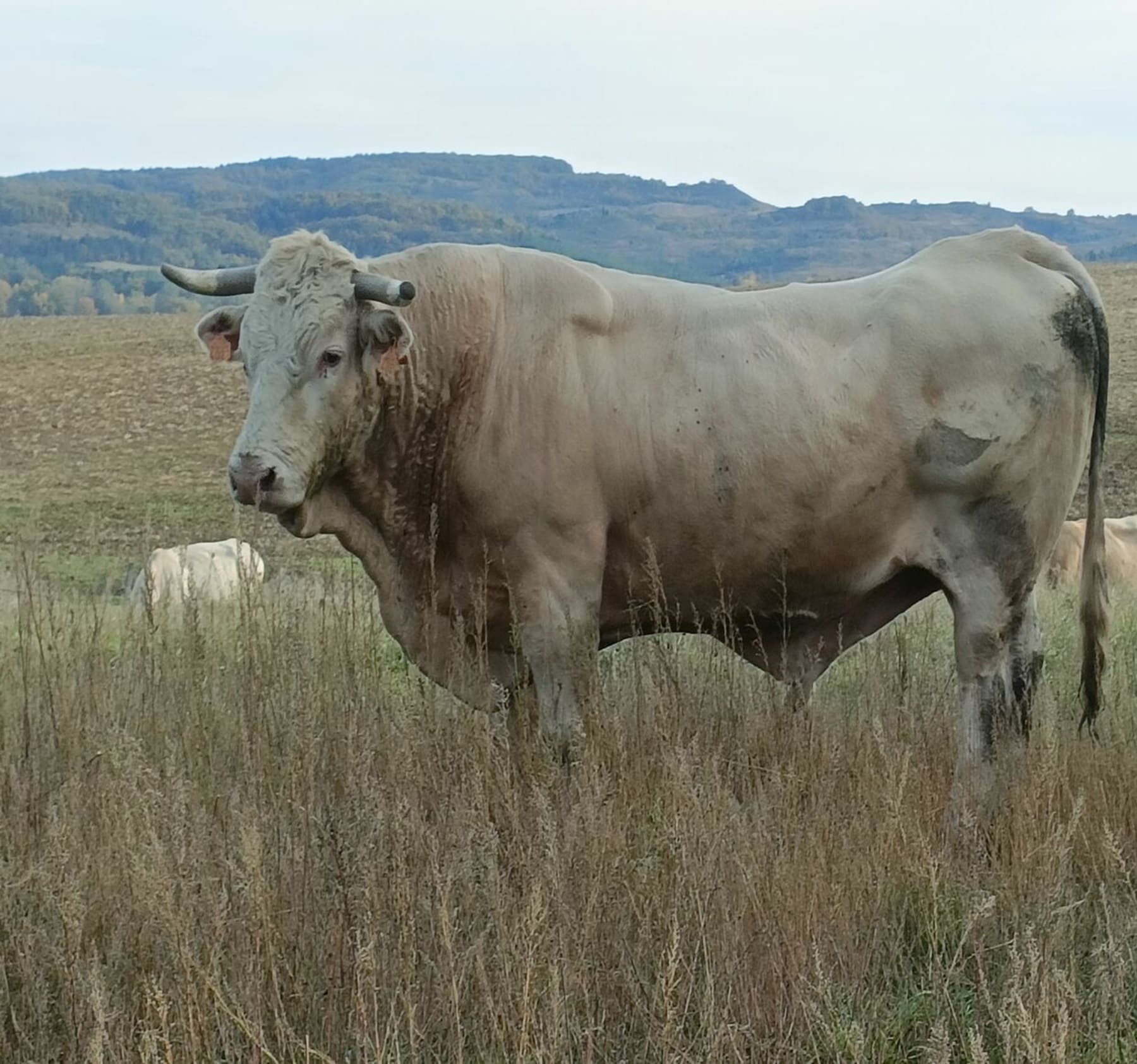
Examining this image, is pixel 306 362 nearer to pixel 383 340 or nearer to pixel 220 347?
pixel 383 340

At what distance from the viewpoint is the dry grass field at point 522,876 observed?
10.9 feet

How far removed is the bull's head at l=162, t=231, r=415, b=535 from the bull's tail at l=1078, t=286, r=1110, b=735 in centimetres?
277

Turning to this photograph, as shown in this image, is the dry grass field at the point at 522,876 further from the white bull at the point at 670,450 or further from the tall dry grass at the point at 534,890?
the white bull at the point at 670,450

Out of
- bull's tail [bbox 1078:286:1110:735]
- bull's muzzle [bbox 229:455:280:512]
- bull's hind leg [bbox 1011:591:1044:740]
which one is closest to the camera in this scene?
bull's muzzle [bbox 229:455:280:512]

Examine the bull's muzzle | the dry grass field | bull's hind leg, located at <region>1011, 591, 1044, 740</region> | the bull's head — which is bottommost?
the dry grass field

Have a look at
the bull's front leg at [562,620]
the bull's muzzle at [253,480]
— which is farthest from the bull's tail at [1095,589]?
the bull's muzzle at [253,480]

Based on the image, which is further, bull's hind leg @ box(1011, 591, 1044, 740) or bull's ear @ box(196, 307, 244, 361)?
bull's hind leg @ box(1011, 591, 1044, 740)

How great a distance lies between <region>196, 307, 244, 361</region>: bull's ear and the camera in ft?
17.0

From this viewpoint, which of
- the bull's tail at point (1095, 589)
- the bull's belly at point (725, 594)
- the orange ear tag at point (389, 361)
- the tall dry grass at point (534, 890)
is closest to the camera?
the tall dry grass at point (534, 890)

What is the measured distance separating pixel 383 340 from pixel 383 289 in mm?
173

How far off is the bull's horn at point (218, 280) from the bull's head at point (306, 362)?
5.0 inches

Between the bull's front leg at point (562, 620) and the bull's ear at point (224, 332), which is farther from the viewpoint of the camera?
the bull's ear at point (224, 332)

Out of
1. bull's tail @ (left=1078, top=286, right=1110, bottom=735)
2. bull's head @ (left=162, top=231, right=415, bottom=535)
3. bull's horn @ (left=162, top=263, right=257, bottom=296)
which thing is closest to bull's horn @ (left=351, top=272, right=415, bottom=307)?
bull's head @ (left=162, top=231, right=415, bottom=535)

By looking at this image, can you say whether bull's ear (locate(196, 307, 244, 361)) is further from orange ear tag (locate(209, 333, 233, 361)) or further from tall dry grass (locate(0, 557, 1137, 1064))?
tall dry grass (locate(0, 557, 1137, 1064))
